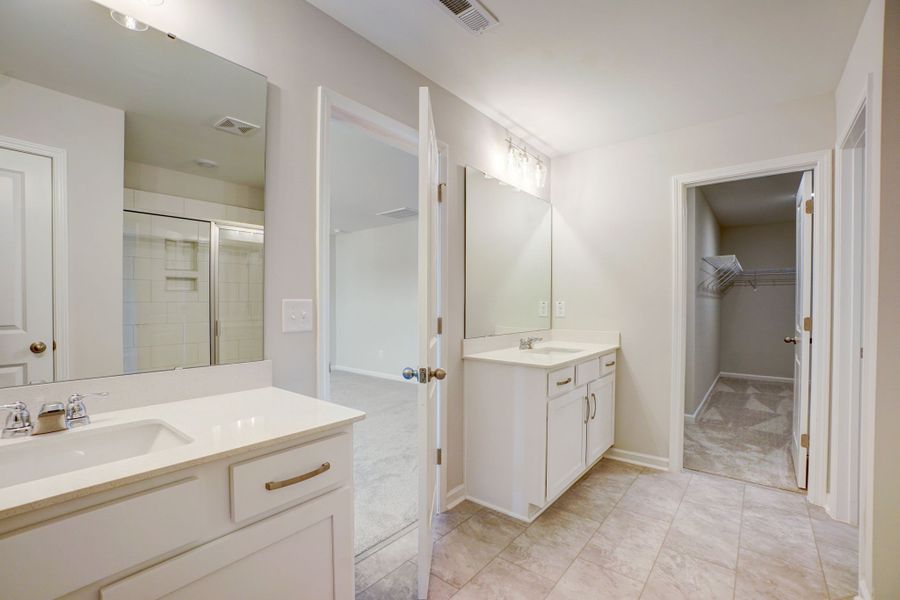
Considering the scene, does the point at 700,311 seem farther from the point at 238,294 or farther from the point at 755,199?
the point at 238,294

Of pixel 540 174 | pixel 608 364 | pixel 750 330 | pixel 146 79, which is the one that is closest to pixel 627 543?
pixel 608 364

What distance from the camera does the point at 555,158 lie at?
339cm

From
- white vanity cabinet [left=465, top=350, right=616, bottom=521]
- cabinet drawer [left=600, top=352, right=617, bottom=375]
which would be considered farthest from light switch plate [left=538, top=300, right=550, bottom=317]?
white vanity cabinet [left=465, top=350, right=616, bottom=521]

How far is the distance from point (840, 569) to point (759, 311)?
5.29 meters

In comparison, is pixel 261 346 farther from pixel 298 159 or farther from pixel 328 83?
pixel 328 83

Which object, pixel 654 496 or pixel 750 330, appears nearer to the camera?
pixel 654 496

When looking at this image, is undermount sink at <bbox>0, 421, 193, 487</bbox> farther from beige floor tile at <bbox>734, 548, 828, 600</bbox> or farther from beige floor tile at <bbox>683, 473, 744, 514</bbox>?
beige floor tile at <bbox>683, 473, 744, 514</bbox>

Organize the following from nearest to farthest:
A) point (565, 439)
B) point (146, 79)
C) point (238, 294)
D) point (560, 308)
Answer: point (146, 79), point (238, 294), point (565, 439), point (560, 308)

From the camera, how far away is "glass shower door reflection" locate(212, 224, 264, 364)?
143cm

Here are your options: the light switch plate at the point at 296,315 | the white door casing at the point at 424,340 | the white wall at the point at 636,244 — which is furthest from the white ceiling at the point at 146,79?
the white wall at the point at 636,244

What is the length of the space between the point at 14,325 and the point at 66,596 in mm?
713

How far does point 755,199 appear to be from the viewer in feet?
15.7

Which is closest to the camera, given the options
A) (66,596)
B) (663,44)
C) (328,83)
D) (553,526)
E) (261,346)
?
(66,596)

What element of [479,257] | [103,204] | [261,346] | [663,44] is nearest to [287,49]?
[103,204]
